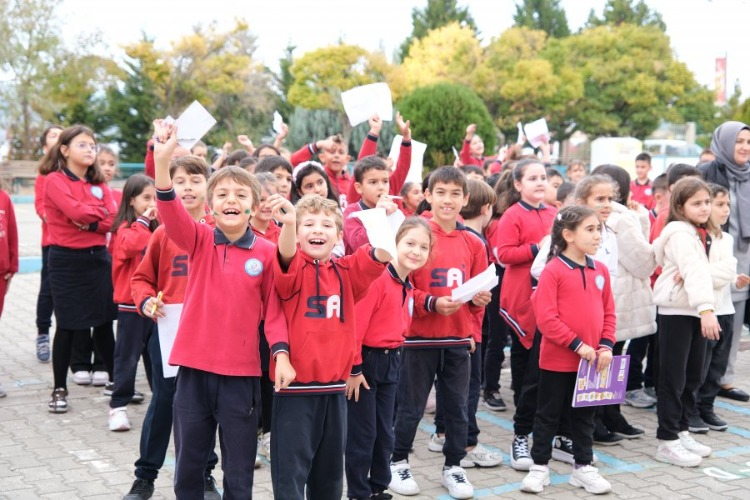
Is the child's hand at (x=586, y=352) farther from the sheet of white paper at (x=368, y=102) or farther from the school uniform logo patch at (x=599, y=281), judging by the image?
the sheet of white paper at (x=368, y=102)

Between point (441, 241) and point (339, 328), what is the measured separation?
1.40 m

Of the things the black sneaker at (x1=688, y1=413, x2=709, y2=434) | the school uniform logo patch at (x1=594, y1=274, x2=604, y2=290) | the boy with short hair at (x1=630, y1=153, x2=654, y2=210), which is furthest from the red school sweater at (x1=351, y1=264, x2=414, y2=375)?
the boy with short hair at (x1=630, y1=153, x2=654, y2=210)

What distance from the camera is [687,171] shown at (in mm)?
6480

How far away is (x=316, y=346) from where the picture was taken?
3639mm

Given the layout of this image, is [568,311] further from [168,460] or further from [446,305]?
[168,460]

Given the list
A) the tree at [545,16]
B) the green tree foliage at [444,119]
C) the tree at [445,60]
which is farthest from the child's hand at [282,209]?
the tree at [545,16]

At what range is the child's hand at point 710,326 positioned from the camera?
5277 millimetres

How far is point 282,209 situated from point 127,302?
2.68 meters

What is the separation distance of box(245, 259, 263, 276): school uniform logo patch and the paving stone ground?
1538 millimetres

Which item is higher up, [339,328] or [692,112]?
[692,112]

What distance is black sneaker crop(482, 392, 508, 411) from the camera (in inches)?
255

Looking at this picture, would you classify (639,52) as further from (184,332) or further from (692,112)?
(184,332)

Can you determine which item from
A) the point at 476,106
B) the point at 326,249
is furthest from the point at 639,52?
the point at 326,249

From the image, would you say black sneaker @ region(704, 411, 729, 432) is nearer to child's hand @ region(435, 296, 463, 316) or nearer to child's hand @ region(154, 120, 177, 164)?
child's hand @ region(435, 296, 463, 316)
